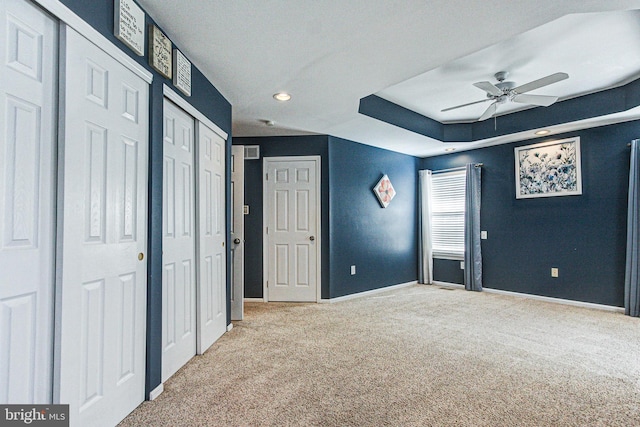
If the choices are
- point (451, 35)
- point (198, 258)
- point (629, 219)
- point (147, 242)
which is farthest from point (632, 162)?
point (147, 242)

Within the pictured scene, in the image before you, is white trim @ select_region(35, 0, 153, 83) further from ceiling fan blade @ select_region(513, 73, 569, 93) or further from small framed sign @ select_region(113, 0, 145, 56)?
ceiling fan blade @ select_region(513, 73, 569, 93)

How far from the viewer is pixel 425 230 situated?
20.0 feet

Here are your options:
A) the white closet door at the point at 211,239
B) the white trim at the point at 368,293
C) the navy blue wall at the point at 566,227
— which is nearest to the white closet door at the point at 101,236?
the white closet door at the point at 211,239

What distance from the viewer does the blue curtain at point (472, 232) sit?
5.48 meters

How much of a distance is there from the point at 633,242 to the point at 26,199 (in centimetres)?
552

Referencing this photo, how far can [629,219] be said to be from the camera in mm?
4062

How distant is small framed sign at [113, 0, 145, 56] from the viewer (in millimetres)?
1789

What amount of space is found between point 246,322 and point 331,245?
1.62 metres

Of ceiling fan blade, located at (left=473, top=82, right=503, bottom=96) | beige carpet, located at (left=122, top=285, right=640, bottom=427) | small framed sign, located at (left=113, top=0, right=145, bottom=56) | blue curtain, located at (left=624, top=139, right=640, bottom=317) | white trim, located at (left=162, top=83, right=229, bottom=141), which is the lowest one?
beige carpet, located at (left=122, top=285, right=640, bottom=427)

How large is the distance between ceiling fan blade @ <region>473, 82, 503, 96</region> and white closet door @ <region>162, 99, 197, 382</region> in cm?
260

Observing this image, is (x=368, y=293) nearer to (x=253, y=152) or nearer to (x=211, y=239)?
(x=253, y=152)

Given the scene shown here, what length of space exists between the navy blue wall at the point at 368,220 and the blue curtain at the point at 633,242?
286cm

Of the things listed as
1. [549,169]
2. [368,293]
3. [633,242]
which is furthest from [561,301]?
[368,293]

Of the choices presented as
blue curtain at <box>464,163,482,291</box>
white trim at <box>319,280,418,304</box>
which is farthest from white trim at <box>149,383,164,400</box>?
blue curtain at <box>464,163,482,291</box>
